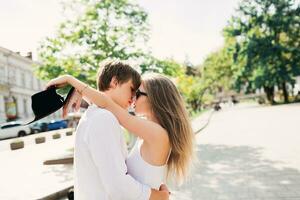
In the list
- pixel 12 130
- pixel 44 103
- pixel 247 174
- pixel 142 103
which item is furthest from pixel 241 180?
pixel 12 130

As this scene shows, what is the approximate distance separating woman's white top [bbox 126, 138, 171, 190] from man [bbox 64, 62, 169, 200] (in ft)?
0.20

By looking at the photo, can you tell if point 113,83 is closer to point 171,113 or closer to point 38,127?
point 171,113

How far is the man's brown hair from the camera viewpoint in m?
2.28

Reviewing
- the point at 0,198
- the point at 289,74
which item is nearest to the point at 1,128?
the point at 0,198

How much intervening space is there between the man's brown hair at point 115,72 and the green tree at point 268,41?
53722 mm

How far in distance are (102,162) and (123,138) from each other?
20 centimetres

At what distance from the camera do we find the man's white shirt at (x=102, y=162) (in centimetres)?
204

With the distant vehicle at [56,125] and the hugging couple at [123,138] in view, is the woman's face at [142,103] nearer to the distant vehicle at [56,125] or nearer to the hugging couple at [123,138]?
the hugging couple at [123,138]

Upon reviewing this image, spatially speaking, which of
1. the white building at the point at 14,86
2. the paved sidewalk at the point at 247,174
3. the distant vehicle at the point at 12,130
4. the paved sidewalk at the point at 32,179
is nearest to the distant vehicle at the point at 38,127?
the distant vehicle at the point at 12,130

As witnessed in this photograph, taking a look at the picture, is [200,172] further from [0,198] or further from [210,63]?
[210,63]

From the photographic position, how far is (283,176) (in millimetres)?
8148

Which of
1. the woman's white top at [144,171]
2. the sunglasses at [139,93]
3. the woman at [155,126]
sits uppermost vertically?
the sunglasses at [139,93]

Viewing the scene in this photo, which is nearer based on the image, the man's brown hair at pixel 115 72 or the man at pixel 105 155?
the man at pixel 105 155

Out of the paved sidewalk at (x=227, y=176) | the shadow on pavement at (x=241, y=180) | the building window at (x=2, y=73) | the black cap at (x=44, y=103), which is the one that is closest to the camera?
the black cap at (x=44, y=103)
